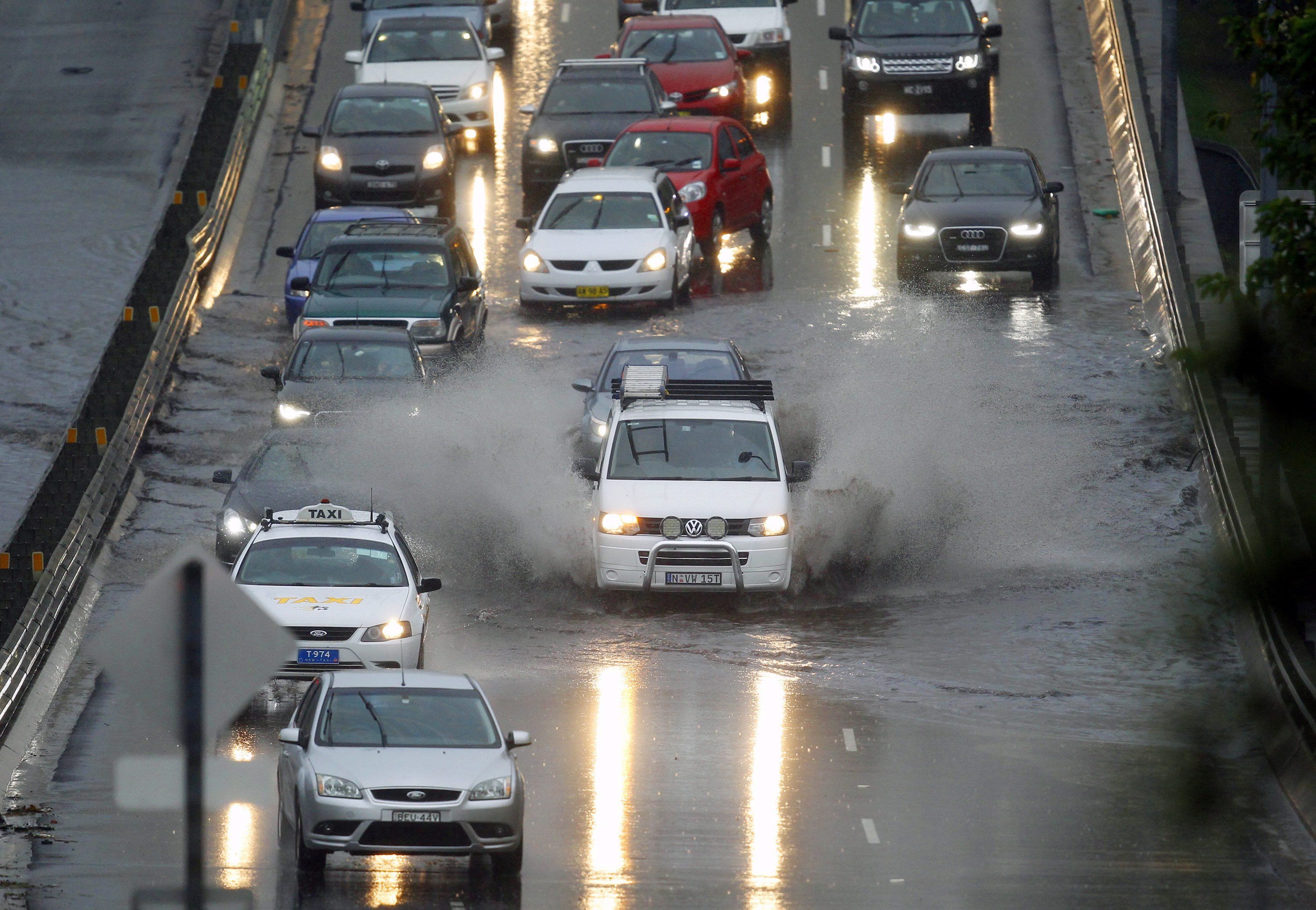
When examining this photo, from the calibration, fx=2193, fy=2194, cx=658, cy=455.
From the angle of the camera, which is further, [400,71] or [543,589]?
[400,71]

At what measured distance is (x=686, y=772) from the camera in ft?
49.0

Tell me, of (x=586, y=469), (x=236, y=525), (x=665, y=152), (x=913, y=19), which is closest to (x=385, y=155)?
(x=665, y=152)

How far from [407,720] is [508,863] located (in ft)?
3.56

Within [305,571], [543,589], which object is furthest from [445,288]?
[305,571]

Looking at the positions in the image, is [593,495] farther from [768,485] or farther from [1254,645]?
[1254,645]

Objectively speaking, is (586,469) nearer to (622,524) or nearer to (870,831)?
(622,524)

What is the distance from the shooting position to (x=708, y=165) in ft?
98.5

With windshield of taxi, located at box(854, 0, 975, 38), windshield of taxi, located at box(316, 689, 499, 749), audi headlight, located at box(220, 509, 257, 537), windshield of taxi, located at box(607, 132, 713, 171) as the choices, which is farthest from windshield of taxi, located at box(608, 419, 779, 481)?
windshield of taxi, located at box(854, 0, 975, 38)

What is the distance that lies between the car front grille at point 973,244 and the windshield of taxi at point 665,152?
3.72 meters

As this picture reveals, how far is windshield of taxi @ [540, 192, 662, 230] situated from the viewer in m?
27.7

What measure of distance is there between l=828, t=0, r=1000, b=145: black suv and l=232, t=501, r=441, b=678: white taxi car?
1833 cm

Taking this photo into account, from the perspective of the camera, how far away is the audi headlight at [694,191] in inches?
1161

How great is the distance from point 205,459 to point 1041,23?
75.5 feet

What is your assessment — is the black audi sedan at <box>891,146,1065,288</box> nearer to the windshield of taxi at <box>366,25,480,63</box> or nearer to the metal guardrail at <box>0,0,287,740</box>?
the windshield of taxi at <box>366,25,480,63</box>
